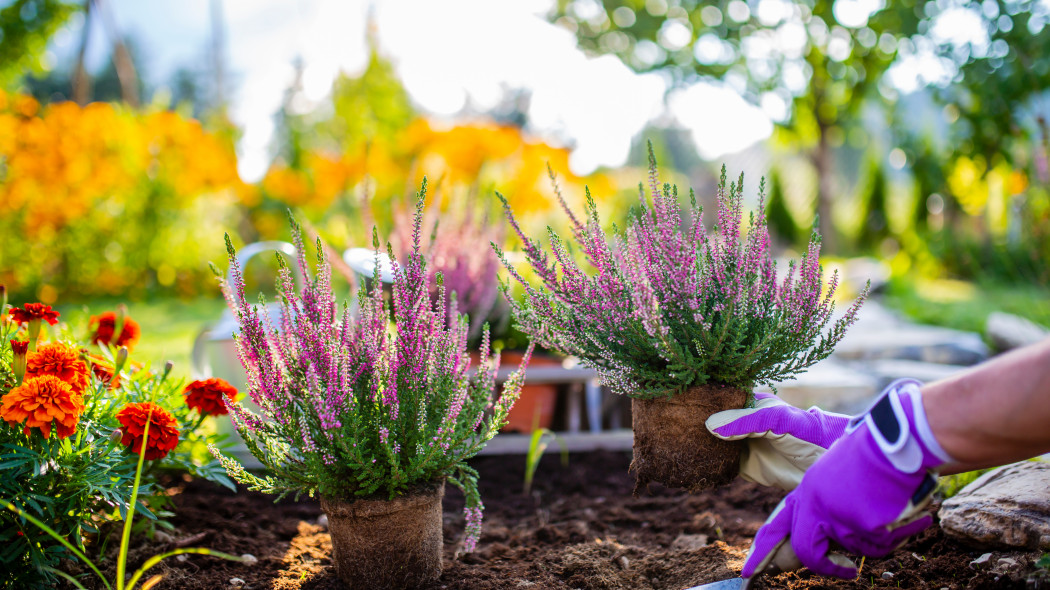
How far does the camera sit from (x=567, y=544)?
2.06m

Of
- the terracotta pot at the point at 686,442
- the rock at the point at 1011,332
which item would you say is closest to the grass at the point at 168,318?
the terracotta pot at the point at 686,442

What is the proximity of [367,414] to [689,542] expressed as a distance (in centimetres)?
105

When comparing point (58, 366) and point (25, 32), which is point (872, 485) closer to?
Result: point (58, 366)

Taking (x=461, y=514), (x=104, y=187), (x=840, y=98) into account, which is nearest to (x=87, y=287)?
(x=104, y=187)

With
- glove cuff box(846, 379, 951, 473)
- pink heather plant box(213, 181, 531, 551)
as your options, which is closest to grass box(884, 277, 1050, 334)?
glove cuff box(846, 379, 951, 473)

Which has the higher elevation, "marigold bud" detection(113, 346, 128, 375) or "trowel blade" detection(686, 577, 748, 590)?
"marigold bud" detection(113, 346, 128, 375)

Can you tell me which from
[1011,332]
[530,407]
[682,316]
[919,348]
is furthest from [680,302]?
[1011,332]

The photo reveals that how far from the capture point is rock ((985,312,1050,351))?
447 cm

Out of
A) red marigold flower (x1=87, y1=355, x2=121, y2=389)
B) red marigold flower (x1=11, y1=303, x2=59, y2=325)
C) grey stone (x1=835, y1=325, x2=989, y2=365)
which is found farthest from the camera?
grey stone (x1=835, y1=325, x2=989, y2=365)

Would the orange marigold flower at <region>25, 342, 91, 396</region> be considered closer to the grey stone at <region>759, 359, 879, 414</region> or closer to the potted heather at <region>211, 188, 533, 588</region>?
the potted heather at <region>211, 188, 533, 588</region>

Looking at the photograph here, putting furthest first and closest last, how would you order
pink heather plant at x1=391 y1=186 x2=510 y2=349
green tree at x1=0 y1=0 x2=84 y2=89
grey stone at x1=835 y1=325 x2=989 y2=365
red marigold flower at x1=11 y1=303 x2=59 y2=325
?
green tree at x1=0 y1=0 x2=84 y2=89 < grey stone at x1=835 y1=325 x2=989 y2=365 < pink heather plant at x1=391 y1=186 x2=510 y2=349 < red marigold flower at x1=11 y1=303 x2=59 y2=325

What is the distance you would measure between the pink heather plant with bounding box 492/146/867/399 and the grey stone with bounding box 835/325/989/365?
3.39 metres

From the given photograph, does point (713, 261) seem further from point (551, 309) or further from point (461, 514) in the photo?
point (461, 514)

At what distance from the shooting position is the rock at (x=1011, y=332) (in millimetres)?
4473
